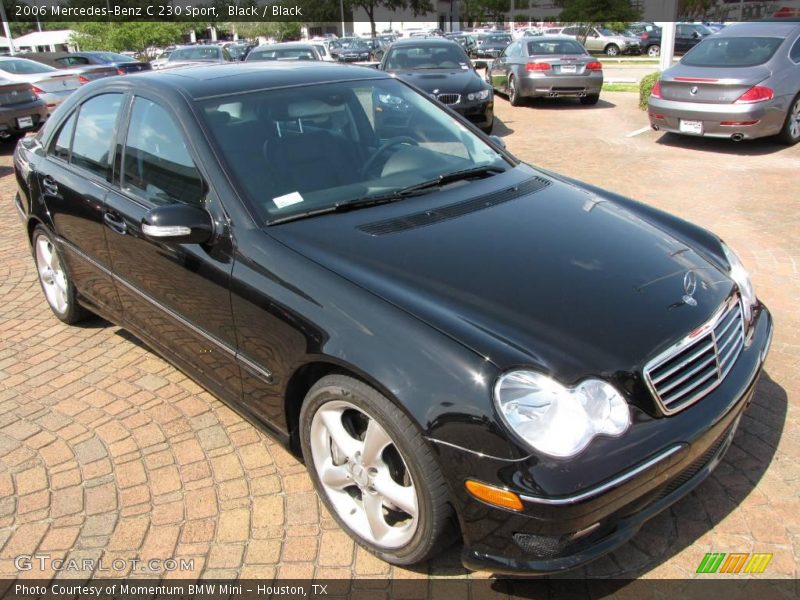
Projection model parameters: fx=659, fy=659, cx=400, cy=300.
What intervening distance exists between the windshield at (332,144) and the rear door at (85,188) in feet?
3.20

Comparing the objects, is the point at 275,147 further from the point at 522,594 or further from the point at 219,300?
the point at 522,594

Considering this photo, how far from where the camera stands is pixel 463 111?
10.2m

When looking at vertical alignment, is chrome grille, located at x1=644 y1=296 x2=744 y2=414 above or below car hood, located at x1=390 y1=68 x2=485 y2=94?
below

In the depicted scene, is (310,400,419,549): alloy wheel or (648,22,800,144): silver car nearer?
(310,400,419,549): alloy wheel

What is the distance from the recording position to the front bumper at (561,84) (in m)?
13.7

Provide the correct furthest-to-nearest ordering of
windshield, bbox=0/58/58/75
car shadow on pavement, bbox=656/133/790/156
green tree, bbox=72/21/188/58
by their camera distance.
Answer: green tree, bbox=72/21/188/58, windshield, bbox=0/58/58/75, car shadow on pavement, bbox=656/133/790/156

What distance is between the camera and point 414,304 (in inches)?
92.5

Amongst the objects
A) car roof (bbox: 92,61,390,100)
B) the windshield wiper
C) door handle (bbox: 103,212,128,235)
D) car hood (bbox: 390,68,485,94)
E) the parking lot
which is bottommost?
the parking lot

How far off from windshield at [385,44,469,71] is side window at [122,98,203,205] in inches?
346

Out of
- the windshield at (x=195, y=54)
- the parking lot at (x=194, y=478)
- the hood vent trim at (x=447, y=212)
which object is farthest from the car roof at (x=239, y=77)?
the windshield at (x=195, y=54)

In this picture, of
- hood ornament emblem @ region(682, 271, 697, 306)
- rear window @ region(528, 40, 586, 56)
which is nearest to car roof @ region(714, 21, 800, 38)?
rear window @ region(528, 40, 586, 56)

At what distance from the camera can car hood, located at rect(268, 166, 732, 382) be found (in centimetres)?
224

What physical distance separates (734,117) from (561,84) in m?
5.40

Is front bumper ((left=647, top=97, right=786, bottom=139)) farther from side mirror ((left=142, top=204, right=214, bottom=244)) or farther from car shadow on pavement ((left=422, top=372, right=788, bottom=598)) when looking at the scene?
side mirror ((left=142, top=204, right=214, bottom=244))
